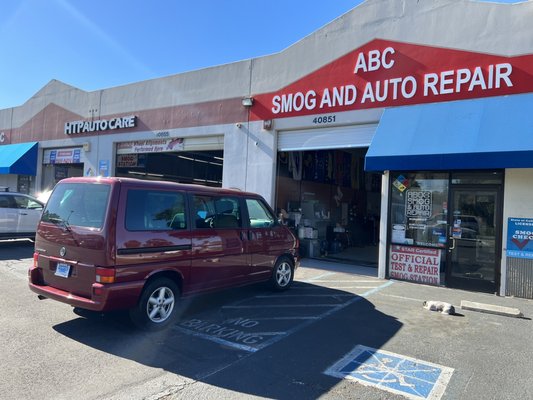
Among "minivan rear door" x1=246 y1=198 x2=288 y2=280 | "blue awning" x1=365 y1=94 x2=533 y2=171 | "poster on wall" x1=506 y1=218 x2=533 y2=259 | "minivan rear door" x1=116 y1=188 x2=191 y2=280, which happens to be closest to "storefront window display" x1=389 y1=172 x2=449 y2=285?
"blue awning" x1=365 y1=94 x2=533 y2=171

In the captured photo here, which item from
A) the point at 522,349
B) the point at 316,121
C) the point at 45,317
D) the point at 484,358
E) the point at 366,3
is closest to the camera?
the point at 484,358

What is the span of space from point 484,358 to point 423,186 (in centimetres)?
530

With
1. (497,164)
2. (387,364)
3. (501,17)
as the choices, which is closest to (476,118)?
(497,164)

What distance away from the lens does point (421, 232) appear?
9.58 metres

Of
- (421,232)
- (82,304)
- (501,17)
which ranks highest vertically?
(501,17)

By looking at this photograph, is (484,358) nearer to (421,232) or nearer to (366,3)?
(421,232)

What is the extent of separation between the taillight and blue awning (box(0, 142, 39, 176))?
59.1 feet

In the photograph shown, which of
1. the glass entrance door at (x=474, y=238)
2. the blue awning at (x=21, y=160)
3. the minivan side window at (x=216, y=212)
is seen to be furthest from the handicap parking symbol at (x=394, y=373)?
the blue awning at (x=21, y=160)

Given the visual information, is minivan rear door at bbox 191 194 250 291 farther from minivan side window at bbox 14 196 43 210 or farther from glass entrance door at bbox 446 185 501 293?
minivan side window at bbox 14 196 43 210

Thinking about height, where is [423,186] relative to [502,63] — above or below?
below

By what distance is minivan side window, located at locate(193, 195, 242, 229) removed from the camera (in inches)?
242

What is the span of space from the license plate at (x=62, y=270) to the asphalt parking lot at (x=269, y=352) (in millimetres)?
721

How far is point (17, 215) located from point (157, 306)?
9.10 metres

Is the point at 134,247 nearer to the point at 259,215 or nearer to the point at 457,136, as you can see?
the point at 259,215
